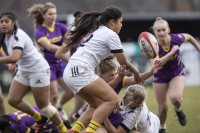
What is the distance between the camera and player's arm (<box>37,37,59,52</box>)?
11.0 meters

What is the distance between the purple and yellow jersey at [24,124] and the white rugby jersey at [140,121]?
1.85m

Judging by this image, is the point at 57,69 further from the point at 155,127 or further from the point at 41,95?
the point at 155,127

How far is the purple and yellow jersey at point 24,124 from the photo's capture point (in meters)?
9.29

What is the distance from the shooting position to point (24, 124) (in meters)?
9.43

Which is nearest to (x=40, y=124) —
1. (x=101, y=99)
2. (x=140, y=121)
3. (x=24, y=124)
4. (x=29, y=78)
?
(x=24, y=124)

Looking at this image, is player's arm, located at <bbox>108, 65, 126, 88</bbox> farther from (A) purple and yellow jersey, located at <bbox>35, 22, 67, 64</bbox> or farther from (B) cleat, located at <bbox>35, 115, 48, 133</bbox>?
(A) purple and yellow jersey, located at <bbox>35, 22, 67, 64</bbox>

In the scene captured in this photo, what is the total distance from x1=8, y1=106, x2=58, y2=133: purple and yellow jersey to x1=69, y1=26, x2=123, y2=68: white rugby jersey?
1.88m

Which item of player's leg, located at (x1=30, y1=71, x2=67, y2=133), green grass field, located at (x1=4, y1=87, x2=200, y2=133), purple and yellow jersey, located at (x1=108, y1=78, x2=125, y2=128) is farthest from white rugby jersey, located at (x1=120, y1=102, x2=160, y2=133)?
player's leg, located at (x1=30, y1=71, x2=67, y2=133)

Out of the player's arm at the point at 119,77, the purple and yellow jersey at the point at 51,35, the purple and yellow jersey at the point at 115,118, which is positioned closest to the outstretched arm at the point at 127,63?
the player's arm at the point at 119,77

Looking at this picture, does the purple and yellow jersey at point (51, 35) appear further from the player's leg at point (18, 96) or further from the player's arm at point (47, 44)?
the player's leg at point (18, 96)

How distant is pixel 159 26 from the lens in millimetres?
9578

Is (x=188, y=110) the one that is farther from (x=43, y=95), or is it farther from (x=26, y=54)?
(x=26, y=54)

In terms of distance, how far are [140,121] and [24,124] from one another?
2025mm

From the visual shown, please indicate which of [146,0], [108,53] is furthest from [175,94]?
[146,0]
